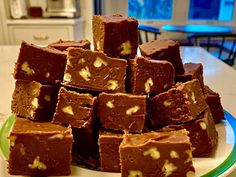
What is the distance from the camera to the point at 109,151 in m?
0.90

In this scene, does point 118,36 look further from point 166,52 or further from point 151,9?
point 151,9

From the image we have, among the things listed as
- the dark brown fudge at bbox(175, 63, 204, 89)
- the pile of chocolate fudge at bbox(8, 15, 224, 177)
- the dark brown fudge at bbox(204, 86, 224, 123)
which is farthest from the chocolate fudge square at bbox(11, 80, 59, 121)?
the dark brown fudge at bbox(204, 86, 224, 123)

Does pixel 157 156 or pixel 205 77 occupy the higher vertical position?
pixel 157 156

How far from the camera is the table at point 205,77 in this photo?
1408 millimetres

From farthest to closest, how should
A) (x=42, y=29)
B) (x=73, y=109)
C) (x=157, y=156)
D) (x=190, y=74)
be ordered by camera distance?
1. (x=42, y=29)
2. (x=190, y=74)
3. (x=73, y=109)
4. (x=157, y=156)

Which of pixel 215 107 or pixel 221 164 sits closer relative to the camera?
pixel 221 164

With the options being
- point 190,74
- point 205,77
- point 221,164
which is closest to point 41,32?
point 205,77

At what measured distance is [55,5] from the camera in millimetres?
3324

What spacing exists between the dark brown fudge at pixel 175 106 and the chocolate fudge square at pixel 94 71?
0.42 ft

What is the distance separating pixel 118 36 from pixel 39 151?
1.50ft

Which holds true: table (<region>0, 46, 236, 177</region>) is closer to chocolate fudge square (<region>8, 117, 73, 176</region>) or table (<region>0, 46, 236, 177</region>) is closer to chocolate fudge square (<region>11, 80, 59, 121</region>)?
chocolate fudge square (<region>8, 117, 73, 176</region>)

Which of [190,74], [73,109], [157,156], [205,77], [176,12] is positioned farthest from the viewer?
[176,12]

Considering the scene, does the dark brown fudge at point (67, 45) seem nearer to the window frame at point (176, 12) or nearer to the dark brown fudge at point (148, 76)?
the dark brown fudge at point (148, 76)

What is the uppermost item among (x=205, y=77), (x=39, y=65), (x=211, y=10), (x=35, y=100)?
(x=39, y=65)
